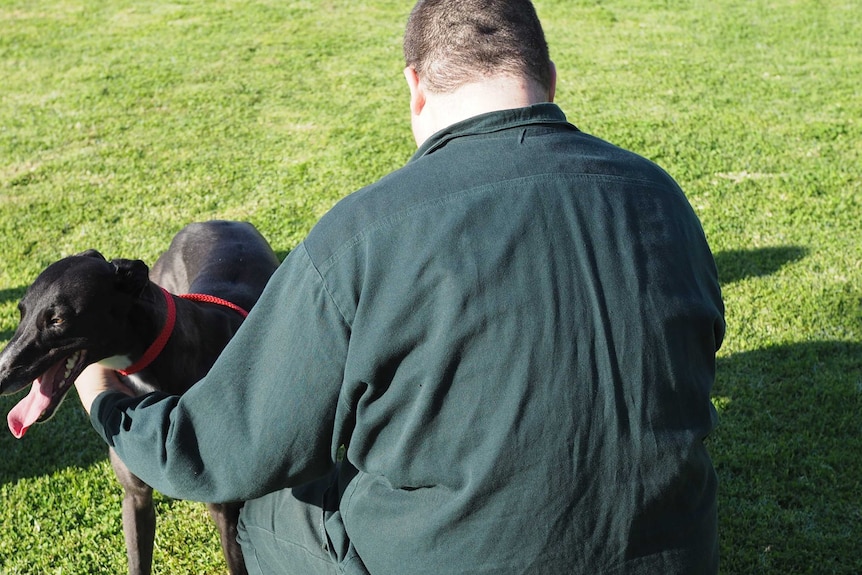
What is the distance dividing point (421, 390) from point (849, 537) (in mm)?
2546

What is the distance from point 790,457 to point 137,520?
2.77 meters

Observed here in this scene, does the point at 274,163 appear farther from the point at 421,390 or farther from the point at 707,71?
the point at 421,390

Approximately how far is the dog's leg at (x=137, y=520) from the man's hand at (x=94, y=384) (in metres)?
0.58

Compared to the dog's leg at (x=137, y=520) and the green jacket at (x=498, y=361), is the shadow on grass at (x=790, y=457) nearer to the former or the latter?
the green jacket at (x=498, y=361)

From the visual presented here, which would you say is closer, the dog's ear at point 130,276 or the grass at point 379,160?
the dog's ear at point 130,276

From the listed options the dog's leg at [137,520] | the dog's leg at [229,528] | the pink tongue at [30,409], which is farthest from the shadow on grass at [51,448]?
the pink tongue at [30,409]

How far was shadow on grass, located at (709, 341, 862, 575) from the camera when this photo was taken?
3398mm

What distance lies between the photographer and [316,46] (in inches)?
433

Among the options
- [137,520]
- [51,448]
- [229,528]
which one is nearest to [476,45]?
[229,528]

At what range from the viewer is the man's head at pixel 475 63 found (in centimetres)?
184

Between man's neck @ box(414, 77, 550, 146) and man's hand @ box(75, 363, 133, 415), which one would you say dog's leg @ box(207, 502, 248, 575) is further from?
man's neck @ box(414, 77, 550, 146)

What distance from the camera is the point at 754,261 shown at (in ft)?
18.3

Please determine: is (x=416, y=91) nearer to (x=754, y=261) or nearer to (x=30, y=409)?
(x=30, y=409)

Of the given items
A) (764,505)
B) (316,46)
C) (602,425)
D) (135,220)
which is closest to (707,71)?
(316,46)
